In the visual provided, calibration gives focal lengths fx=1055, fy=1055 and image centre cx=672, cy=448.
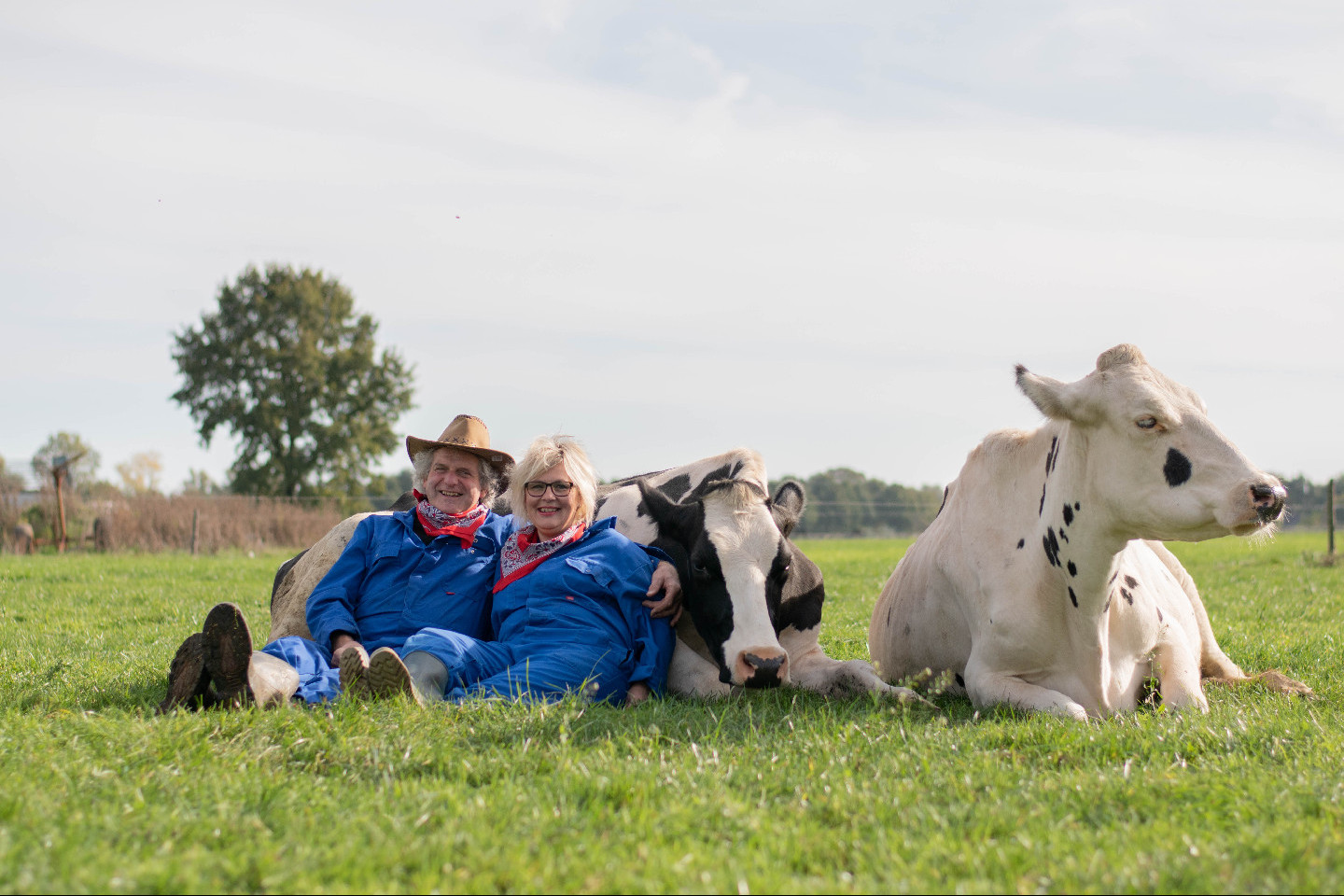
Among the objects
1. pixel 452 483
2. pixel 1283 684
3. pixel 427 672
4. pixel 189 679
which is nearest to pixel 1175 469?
pixel 1283 684

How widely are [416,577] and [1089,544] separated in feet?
11.9

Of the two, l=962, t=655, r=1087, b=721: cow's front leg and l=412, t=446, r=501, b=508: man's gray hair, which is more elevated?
l=412, t=446, r=501, b=508: man's gray hair

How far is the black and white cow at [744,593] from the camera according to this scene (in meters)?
5.41

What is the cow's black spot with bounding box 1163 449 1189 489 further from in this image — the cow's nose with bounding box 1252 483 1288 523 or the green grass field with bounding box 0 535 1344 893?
the green grass field with bounding box 0 535 1344 893

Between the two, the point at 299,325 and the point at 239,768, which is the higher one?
the point at 299,325

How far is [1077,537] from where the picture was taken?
16.9ft

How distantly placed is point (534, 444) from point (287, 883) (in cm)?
371

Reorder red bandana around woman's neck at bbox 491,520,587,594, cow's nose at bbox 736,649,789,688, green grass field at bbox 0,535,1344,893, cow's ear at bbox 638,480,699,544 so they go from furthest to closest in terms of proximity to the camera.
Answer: cow's ear at bbox 638,480,699,544
red bandana around woman's neck at bbox 491,520,587,594
cow's nose at bbox 736,649,789,688
green grass field at bbox 0,535,1344,893

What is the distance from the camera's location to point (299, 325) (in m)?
48.7

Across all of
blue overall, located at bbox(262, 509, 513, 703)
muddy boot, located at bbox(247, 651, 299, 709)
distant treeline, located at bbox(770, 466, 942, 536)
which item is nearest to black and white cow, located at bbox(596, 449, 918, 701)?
blue overall, located at bbox(262, 509, 513, 703)

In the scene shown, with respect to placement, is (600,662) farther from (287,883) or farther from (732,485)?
(287,883)

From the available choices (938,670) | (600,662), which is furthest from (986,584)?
(600,662)

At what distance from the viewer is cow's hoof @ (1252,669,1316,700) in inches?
227

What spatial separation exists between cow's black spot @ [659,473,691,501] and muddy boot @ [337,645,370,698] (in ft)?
9.18
